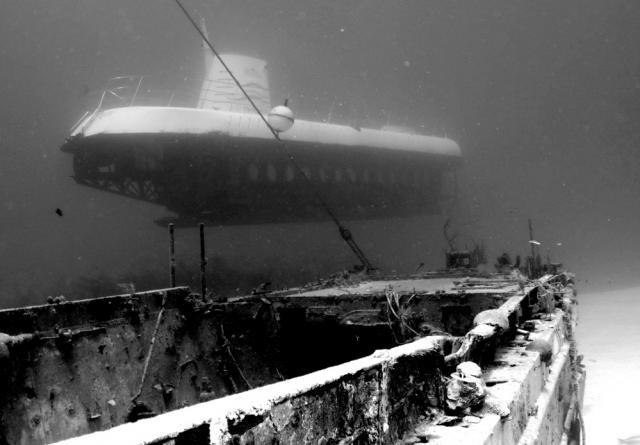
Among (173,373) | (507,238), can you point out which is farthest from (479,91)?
(173,373)

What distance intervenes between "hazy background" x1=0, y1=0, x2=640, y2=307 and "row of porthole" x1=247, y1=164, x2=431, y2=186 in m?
23.9

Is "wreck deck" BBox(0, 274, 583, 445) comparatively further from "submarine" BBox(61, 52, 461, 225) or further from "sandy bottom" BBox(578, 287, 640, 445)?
"submarine" BBox(61, 52, 461, 225)

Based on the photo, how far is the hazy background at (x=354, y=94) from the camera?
7175cm

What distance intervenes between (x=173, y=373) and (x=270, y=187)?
526 inches

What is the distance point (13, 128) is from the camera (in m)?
87.8

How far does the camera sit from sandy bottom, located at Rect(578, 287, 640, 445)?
16.8ft

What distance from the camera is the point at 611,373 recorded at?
23.2 ft

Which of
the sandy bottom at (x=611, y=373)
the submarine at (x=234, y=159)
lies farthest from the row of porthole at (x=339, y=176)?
the sandy bottom at (x=611, y=373)

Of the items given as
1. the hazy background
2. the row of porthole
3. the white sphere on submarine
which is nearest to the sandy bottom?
the white sphere on submarine

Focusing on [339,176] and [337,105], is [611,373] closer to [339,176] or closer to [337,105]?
[339,176]

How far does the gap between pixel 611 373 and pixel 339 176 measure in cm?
1410

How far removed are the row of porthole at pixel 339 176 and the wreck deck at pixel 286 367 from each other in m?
10.9

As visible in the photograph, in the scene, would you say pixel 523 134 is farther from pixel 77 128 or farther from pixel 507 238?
pixel 77 128

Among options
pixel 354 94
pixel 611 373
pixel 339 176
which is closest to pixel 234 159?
pixel 339 176
